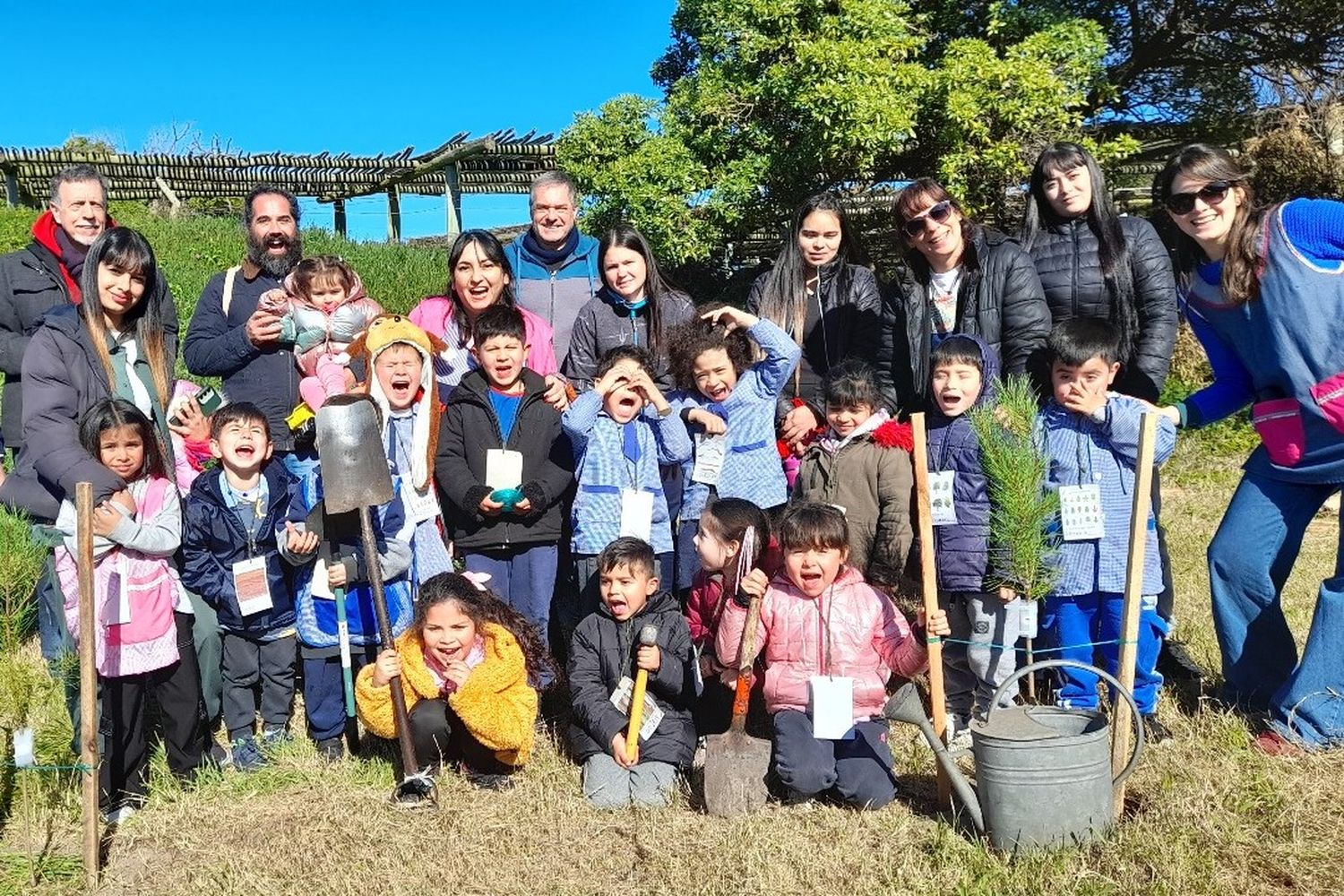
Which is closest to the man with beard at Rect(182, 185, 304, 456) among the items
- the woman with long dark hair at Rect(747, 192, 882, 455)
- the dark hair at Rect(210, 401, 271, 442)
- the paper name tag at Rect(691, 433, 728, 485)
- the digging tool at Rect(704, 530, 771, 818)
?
the dark hair at Rect(210, 401, 271, 442)

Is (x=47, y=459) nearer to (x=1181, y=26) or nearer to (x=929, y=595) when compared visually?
(x=929, y=595)

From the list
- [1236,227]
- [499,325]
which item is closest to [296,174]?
[499,325]

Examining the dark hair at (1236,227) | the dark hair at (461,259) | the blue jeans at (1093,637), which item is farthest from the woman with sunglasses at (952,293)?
the dark hair at (461,259)

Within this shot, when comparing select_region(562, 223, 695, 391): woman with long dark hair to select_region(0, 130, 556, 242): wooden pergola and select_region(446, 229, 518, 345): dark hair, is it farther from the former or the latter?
select_region(0, 130, 556, 242): wooden pergola

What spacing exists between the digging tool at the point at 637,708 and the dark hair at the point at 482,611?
19.6 inches

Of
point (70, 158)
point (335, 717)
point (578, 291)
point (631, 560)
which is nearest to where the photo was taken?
point (631, 560)

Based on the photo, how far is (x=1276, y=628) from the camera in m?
4.31

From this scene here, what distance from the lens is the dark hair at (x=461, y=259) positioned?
4992mm

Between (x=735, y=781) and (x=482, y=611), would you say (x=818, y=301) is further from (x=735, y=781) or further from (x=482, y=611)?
(x=735, y=781)

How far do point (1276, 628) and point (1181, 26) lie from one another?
29.1 ft

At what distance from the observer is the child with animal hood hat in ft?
15.0

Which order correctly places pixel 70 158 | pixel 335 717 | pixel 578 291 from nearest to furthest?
1. pixel 335 717
2. pixel 578 291
3. pixel 70 158

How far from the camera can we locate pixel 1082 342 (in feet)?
13.9

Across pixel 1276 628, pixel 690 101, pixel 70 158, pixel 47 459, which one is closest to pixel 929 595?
pixel 1276 628
